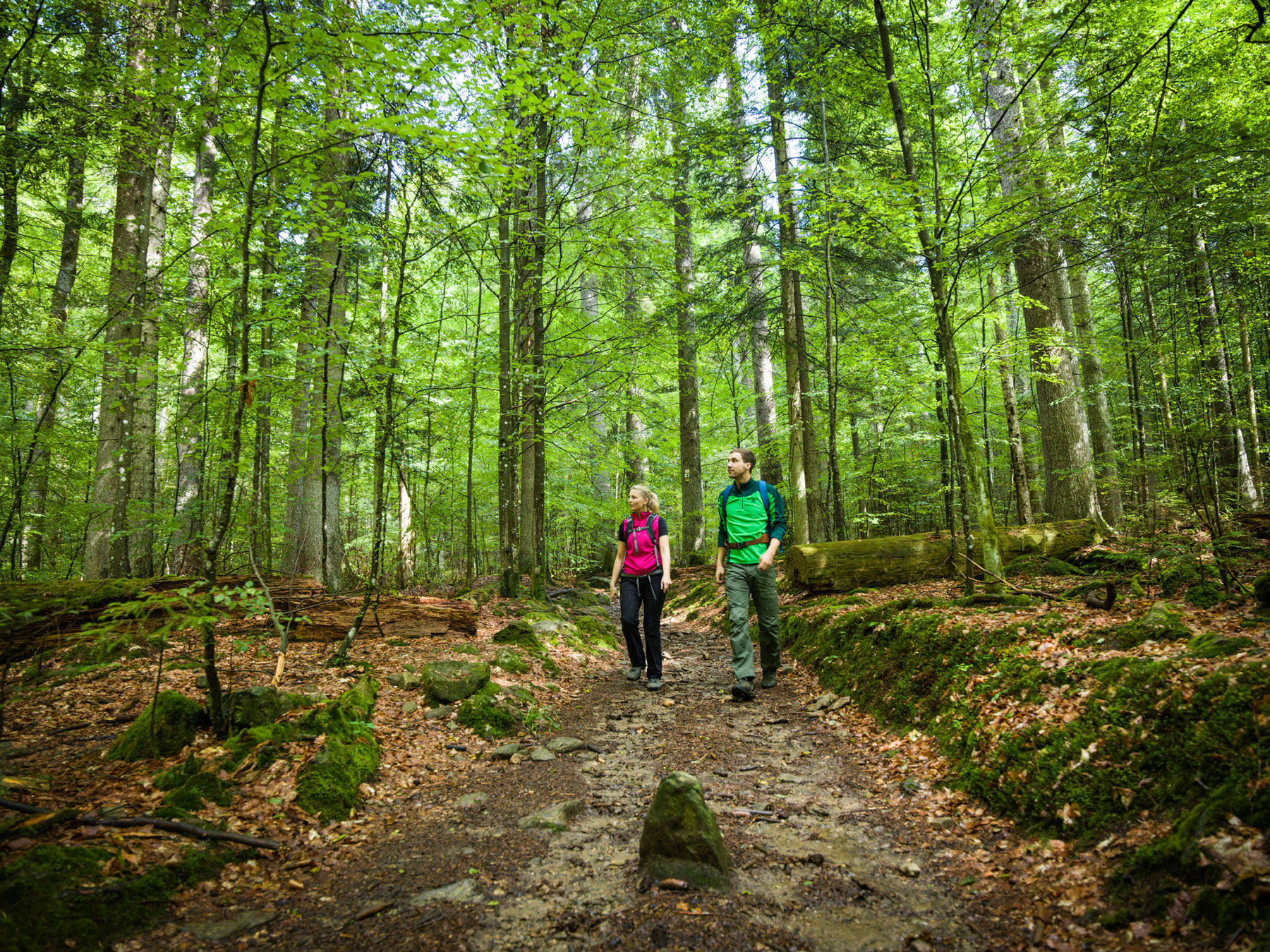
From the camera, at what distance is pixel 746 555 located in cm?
601

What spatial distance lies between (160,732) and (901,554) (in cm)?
805

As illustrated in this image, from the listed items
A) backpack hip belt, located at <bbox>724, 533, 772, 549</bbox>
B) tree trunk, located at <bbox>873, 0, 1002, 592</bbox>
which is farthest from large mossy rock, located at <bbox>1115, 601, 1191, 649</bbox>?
backpack hip belt, located at <bbox>724, 533, 772, 549</bbox>

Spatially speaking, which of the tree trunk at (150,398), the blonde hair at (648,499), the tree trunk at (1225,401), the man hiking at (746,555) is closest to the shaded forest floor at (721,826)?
the man hiking at (746,555)

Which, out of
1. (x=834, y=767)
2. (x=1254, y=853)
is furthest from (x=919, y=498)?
(x=1254, y=853)

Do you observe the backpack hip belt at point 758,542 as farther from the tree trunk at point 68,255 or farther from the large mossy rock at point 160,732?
the tree trunk at point 68,255

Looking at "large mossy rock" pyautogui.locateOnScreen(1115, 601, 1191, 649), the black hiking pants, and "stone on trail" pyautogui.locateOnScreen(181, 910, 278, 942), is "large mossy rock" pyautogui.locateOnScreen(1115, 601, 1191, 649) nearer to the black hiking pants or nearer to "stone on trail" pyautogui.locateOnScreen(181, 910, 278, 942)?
the black hiking pants

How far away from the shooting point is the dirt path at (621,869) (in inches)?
91.4

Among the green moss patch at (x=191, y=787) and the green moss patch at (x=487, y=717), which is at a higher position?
the green moss patch at (x=191, y=787)

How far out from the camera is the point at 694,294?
13797 mm

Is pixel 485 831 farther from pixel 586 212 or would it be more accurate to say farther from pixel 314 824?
pixel 586 212

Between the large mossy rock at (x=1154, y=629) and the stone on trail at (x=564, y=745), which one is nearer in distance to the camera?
the large mossy rock at (x=1154, y=629)

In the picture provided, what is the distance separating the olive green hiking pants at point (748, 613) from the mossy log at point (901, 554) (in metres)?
2.26

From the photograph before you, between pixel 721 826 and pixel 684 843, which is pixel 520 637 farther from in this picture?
pixel 684 843

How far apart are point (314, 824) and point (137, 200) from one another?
428 inches
